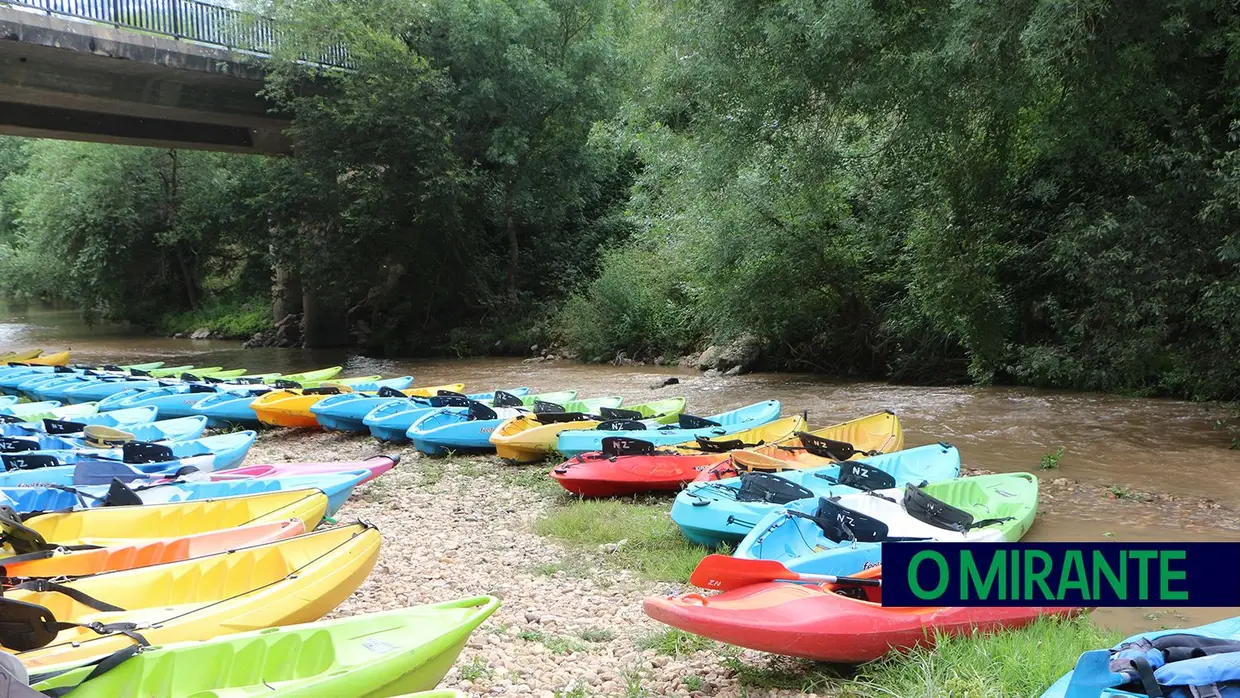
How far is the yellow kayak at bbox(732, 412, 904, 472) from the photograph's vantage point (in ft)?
22.5

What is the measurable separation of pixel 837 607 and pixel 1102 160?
10.1 meters

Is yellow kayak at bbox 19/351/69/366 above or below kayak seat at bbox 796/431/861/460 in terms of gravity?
above

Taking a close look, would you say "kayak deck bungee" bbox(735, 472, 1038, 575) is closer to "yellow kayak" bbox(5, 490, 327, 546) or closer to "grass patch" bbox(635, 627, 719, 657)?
"grass patch" bbox(635, 627, 719, 657)

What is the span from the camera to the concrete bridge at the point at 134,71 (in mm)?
15375

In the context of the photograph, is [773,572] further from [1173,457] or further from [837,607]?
[1173,457]

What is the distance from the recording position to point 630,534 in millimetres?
6293

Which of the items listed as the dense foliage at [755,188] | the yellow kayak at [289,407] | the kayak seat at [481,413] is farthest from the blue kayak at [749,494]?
the yellow kayak at [289,407]

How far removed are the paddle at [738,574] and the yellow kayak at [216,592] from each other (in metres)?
1.65

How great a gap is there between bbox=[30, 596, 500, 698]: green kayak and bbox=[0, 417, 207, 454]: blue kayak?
5538 mm

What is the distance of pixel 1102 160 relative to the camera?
1152 centimetres

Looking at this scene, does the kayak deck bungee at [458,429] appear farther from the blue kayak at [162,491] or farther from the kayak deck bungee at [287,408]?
the blue kayak at [162,491]

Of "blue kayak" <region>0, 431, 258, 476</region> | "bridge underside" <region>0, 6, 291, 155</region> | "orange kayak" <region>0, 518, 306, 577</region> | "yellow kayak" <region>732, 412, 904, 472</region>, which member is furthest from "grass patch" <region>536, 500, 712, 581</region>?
"bridge underside" <region>0, 6, 291, 155</region>

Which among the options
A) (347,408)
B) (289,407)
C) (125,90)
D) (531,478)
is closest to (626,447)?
(531,478)

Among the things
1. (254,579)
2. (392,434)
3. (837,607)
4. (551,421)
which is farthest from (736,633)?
(392,434)
